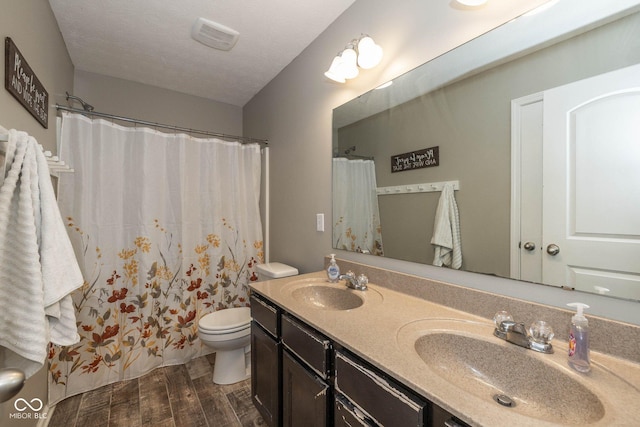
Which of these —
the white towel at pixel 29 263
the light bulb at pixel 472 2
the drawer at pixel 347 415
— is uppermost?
the light bulb at pixel 472 2

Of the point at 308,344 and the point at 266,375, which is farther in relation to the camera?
the point at 266,375

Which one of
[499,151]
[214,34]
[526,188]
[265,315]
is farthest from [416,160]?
[214,34]

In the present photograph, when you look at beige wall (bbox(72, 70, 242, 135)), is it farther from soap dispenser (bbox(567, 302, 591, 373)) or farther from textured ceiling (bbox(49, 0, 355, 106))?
soap dispenser (bbox(567, 302, 591, 373))

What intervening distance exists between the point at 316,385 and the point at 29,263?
100 cm

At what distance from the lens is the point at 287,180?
2250 mm

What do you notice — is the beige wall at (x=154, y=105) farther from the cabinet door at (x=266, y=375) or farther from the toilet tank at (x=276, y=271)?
the cabinet door at (x=266, y=375)

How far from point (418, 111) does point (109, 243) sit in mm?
2174

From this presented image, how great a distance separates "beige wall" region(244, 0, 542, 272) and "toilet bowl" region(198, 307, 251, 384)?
0.62 m

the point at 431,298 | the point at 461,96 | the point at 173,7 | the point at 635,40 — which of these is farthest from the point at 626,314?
the point at 173,7

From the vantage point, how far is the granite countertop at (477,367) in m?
0.57

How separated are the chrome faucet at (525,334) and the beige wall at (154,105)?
2.93m

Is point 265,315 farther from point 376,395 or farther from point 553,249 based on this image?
point 553,249

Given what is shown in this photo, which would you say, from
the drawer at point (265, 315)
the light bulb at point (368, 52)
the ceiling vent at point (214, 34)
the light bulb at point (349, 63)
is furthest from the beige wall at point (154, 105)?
the drawer at point (265, 315)

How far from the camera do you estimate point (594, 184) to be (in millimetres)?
789
